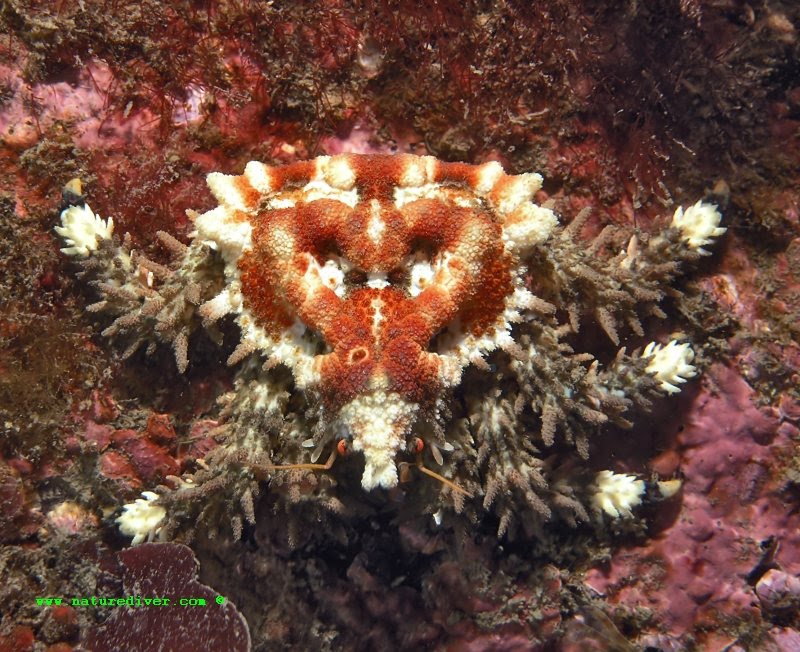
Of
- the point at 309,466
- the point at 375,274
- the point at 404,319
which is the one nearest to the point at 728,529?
the point at 404,319

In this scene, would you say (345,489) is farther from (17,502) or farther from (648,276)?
(648,276)

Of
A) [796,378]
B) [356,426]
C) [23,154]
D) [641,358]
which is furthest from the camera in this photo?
[796,378]

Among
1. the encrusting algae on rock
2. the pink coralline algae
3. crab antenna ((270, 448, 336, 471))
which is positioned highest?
the encrusting algae on rock

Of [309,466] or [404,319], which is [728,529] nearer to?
[404,319]

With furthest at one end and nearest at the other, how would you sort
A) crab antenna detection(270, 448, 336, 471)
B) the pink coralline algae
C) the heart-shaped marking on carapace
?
the pink coralline algae → crab antenna detection(270, 448, 336, 471) → the heart-shaped marking on carapace

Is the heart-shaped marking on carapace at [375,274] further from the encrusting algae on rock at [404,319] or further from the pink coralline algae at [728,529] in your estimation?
the pink coralline algae at [728,529]

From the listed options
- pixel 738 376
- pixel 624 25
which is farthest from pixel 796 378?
pixel 624 25

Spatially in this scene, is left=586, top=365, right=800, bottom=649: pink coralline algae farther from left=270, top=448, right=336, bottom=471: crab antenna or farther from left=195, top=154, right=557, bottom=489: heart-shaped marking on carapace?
left=270, top=448, right=336, bottom=471: crab antenna

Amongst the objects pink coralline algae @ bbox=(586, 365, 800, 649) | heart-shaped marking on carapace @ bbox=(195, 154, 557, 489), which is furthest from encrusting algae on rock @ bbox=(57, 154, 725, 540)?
pink coralline algae @ bbox=(586, 365, 800, 649)
